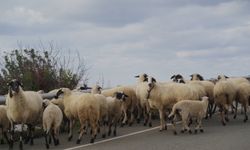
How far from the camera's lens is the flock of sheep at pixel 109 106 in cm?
1672

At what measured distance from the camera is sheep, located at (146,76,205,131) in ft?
64.4

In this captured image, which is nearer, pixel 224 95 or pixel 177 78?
pixel 224 95

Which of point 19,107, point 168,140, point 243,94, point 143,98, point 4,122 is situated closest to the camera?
point 168,140

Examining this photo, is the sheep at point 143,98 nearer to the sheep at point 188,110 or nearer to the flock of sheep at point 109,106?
the flock of sheep at point 109,106

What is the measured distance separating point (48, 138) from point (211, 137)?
523cm

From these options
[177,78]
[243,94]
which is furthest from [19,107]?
[177,78]

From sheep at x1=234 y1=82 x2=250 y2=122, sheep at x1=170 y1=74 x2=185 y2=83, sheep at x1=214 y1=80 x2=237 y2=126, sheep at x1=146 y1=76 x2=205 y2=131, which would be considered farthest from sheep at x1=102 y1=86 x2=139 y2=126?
sheep at x1=234 y1=82 x2=250 y2=122

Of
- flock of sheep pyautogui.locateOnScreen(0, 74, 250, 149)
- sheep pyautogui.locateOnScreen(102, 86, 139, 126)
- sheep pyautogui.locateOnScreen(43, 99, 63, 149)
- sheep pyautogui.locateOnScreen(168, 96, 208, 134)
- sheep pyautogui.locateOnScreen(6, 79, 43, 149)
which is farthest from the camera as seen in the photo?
sheep pyautogui.locateOnScreen(102, 86, 139, 126)

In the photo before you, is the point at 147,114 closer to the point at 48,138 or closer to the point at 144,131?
the point at 144,131

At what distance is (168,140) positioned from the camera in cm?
1602

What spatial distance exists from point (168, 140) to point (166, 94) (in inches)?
159

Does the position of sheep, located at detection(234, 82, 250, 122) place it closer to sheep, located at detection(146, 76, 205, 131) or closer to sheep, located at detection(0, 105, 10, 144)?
sheep, located at detection(146, 76, 205, 131)

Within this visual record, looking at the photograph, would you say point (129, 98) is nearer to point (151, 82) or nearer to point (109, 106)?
point (151, 82)

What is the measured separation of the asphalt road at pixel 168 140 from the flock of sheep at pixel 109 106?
0.39m
